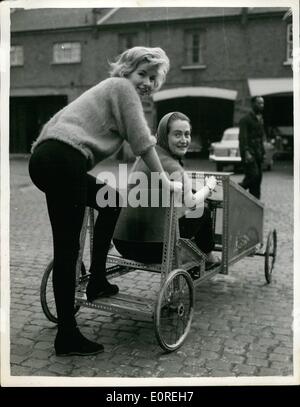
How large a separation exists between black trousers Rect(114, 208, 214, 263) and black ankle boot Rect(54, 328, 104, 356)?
707 millimetres

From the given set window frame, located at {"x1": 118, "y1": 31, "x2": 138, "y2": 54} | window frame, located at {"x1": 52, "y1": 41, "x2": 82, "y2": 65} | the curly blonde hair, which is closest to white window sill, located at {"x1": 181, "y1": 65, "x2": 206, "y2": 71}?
window frame, located at {"x1": 118, "y1": 31, "x2": 138, "y2": 54}

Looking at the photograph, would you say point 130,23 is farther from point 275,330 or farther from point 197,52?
point 275,330

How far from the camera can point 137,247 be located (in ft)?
11.6

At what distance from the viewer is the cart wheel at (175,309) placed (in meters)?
3.22

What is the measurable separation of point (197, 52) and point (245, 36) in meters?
2.51

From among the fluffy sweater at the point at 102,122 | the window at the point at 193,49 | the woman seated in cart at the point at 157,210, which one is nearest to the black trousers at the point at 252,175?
the woman seated in cart at the point at 157,210

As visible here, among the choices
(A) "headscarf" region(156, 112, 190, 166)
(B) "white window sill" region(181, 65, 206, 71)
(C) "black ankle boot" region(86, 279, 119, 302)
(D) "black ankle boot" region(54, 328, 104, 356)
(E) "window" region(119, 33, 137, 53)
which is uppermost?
(E) "window" region(119, 33, 137, 53)

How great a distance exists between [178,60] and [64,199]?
74.4 ft

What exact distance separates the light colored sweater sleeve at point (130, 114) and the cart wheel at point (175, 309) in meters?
0.89

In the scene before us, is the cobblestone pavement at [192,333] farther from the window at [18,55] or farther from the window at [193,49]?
the window at [18,55]

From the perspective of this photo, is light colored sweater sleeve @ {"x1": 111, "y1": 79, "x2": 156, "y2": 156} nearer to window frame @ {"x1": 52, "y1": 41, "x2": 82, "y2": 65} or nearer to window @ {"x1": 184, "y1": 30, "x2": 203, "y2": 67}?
window @ {"x1": 184, "y1": 30, "x2": 203, "y2": 67}

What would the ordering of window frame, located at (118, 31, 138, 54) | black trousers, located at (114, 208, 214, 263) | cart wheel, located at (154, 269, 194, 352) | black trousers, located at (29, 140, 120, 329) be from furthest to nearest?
1. window frame, located at (118, 31, 138, 54)
2. black trousers, located at (114, 208, 214, 263)
3. cart wheel, located at (154, 269, 194, 352)
4. black trousers, located at (29, 140, 120, 329)

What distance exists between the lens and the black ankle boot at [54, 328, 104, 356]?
315 centimetres

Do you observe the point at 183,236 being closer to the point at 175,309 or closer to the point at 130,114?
the point at 175,309
